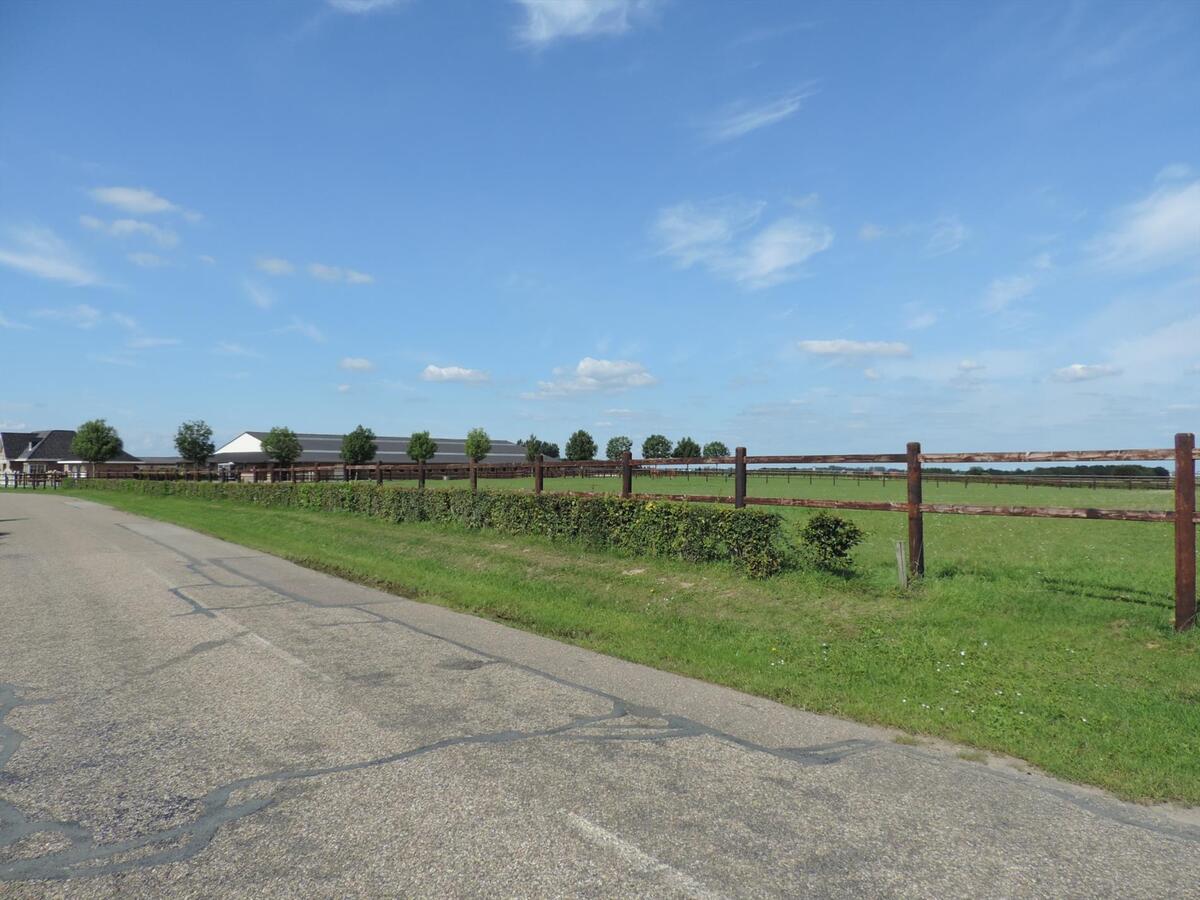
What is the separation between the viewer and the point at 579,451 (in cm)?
15475

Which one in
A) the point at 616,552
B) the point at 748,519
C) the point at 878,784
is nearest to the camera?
the point at 878,784

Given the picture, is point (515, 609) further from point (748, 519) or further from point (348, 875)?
point (348, 875)

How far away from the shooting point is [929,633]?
321 inches

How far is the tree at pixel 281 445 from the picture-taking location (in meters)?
93.9

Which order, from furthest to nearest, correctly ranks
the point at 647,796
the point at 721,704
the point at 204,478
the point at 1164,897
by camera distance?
the point at 204,478
the point at 721,704
the point at 647,796
the point at 1164,897

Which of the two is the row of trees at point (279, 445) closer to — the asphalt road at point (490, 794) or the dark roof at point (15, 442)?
the dark roof at point (15, 442)

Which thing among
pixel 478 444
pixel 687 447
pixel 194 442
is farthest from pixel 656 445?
pixel 194 442

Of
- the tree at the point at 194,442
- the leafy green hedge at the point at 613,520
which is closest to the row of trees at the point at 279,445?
the tree at the point at 194,442

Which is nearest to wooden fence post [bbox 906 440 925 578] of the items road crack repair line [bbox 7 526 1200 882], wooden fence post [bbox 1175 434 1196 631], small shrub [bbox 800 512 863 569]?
small shrub [bbox 800 512 863 569]

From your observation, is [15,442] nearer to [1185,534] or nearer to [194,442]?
[194,442]

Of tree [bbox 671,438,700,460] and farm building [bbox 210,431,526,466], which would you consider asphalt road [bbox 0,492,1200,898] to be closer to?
farm building [bbox 210,431,526,466]

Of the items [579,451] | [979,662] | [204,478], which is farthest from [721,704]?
[579,451]

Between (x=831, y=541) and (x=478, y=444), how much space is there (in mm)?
110598

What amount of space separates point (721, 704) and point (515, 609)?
4.64 m
